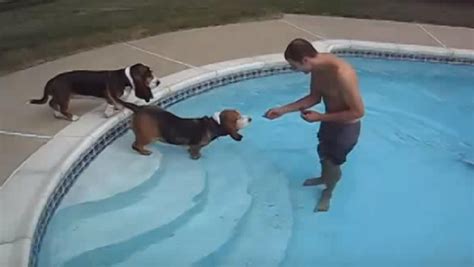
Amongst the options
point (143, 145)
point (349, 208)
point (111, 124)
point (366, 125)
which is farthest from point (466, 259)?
point (111, 124)

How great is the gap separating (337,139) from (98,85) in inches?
41.7

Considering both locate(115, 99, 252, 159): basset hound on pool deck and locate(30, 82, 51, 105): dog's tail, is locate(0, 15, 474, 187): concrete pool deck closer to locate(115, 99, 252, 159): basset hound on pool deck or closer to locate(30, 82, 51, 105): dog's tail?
locate(30, 82, 51, 105): dog's tail

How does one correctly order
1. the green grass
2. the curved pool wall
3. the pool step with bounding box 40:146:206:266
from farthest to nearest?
the green grass < the pool step with bounding box 40:146:206:266 < the curved pool wall

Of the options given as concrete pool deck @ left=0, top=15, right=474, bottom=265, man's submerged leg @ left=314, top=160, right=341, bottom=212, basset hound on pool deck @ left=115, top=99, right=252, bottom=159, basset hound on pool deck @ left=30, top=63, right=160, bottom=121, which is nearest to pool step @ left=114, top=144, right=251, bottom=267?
basset hound on pool deck @ left=115, top=99, right=252, bottom=159

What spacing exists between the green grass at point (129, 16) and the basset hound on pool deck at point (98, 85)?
0.64m

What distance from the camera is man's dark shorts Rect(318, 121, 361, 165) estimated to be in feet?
9.39

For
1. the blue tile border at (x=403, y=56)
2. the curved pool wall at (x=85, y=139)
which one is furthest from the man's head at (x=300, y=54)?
the blue tile border at (x=403, y=56)

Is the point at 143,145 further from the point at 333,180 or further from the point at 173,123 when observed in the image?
the point at 333,180

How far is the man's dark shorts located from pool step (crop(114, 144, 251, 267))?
387 millimetres

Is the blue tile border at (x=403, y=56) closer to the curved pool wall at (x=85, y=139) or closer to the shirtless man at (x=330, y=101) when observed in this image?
the curved pool wall at (x=85, y=139)

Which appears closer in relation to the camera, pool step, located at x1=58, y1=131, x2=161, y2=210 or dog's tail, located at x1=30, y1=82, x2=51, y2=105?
pool step, located at x1=58, y1=131, x2=161, y2=210

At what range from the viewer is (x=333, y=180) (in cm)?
309

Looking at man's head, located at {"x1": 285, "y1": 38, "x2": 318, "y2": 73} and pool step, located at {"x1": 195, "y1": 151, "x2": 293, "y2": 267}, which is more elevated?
man's head, located at {"x1": 285, "y1": 38, "x2": 318, "y2": 73}

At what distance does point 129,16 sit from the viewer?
4.64 meters
